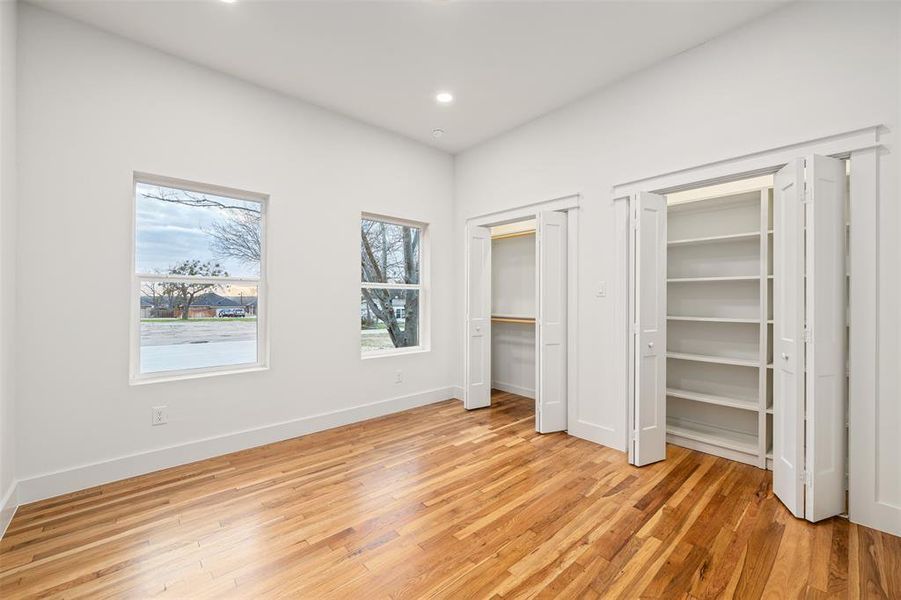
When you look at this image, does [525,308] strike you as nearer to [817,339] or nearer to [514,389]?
[514,389]

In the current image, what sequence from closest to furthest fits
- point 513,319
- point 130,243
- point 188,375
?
point 130,243 → point 188,375 → point 513,319

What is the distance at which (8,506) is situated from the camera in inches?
87.0

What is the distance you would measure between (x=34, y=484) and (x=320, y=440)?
1.79 meters

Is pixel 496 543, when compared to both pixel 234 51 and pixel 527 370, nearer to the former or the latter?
pixel 527 370

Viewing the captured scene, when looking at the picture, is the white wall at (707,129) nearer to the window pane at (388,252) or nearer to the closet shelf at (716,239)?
the closet shelf at (716,239)

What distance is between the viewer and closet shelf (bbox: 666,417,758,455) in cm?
307

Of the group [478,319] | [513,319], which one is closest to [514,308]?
[513,319]

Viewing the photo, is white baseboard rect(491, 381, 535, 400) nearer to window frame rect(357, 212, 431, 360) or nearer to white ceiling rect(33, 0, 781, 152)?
window frame rect(357, 212, 431, 360)

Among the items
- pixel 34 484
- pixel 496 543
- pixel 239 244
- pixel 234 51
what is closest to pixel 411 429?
pixel 496 543

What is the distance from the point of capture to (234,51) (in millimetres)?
2928

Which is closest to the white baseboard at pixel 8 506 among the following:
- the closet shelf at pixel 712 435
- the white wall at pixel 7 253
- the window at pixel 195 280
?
the white wall at pixel 7 253

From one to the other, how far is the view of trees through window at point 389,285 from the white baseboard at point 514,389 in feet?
4.77

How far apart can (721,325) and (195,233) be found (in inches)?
179

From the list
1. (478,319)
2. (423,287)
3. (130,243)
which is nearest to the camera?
(130,243)
